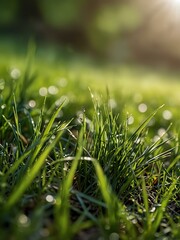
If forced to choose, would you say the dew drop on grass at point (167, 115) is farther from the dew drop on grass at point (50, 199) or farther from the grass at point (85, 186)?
the dew drop on grass at point (50, 199)

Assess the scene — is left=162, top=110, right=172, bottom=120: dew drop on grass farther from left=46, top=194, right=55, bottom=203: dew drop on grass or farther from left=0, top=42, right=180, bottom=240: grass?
left=46, top=194, right=55, bottom=203: dew drop on grass

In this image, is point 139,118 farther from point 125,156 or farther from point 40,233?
point 40,233

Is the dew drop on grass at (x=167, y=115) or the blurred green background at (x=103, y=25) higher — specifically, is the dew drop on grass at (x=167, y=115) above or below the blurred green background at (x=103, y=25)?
below

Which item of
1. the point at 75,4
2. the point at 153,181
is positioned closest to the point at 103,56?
the point at 75,4

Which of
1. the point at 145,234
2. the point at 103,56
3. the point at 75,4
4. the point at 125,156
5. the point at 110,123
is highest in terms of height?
the point at 75,4

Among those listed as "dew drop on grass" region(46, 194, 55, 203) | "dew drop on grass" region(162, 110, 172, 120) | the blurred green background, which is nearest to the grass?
"dew drop on grass" region(46, 194, 55, 203)

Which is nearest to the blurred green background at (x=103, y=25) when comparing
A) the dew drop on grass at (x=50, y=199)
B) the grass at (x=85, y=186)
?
the grass at (x=85, y=186)

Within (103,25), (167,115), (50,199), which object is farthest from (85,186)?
(103,25)

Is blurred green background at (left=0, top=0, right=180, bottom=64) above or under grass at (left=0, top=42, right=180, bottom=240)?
above

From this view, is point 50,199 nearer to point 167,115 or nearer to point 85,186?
point 85,186

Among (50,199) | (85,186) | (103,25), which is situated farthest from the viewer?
(103,25)

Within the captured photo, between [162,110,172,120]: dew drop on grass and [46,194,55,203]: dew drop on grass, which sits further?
[162,110,172,120]: dew drop on grass
